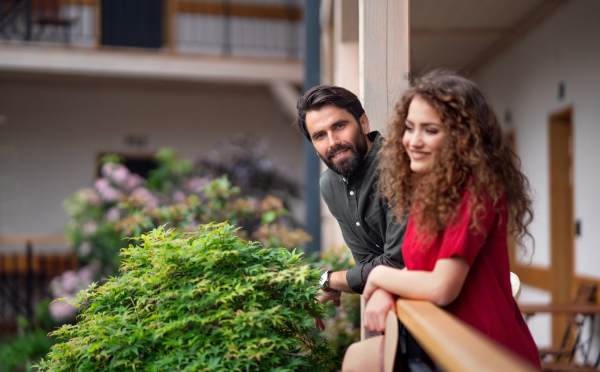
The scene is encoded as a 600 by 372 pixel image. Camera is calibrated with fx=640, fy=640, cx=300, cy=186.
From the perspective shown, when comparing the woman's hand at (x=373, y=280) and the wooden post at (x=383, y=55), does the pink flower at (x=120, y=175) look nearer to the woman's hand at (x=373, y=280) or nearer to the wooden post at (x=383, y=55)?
the wooden post at (x=383, y=55)

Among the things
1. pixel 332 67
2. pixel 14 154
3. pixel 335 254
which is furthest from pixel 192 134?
pixel 335 254

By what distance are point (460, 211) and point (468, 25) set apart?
4.91 metres

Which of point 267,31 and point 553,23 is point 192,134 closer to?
point 267,31

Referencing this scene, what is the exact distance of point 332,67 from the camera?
6.40 metres

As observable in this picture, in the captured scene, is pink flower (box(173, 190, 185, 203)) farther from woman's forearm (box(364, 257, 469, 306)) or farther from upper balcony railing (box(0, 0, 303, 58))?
woman's forearm (box(364, 257, 469, 306))

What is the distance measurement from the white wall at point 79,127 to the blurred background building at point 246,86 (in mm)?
18

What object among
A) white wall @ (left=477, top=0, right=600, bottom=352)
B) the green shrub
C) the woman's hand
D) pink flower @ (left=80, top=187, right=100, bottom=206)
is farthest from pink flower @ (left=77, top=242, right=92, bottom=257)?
the woman's hand

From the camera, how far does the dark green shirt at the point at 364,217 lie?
7.03ft

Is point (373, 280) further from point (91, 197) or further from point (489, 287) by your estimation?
point (91, 197)

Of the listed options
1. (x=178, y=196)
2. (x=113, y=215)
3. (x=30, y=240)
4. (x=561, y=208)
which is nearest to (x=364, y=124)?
(x=561, y=208)

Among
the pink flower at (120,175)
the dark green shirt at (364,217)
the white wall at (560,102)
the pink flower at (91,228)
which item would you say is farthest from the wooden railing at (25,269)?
the dark green shirt at (364,217)

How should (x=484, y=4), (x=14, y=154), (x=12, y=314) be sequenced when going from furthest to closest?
(x=14, y=154) < (x=12, y=314) < (x=484, y=4)

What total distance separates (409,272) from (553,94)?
470 centimetres

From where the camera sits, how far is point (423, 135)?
1723 mm
